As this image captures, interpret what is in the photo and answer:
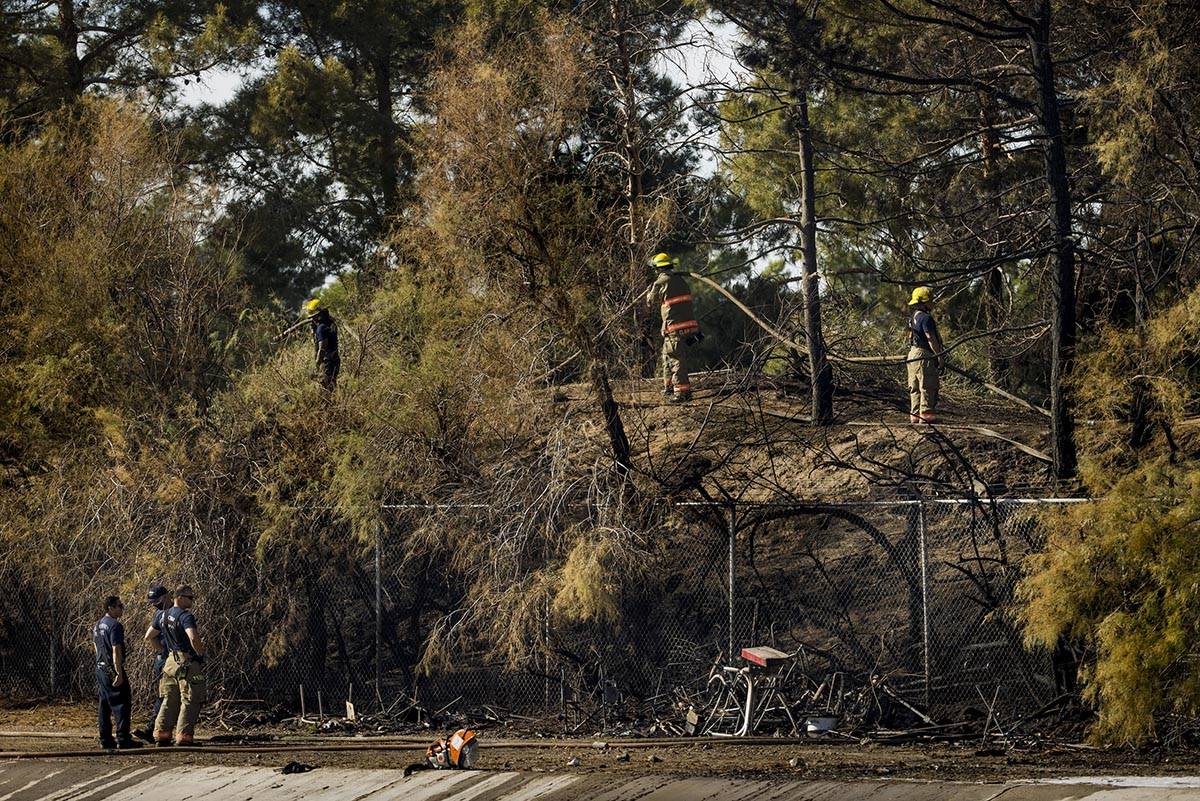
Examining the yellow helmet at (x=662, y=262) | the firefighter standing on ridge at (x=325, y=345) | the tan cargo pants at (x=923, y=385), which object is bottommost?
the tan cargo pants at (x=923, y=385)

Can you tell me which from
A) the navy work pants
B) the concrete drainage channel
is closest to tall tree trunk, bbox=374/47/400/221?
the navy work pants

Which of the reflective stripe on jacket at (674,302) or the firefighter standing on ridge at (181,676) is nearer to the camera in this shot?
the firefighter standing on ridge at (181,676)

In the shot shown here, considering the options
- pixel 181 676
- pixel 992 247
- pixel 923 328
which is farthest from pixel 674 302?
pixel 181 676

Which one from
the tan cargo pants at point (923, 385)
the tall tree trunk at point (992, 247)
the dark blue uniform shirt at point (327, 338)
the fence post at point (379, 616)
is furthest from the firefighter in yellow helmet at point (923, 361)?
the dark blue uniform shirt at point (327, 338)

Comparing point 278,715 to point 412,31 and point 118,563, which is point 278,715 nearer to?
point 118,563

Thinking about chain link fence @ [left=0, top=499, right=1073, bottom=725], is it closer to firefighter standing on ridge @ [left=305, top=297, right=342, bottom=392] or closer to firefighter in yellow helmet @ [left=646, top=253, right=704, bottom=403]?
firefighter standing on ridge @ [left=305, top=297, right=342, bottom=392]

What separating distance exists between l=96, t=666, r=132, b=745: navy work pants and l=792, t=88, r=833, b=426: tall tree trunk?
29.9 ft

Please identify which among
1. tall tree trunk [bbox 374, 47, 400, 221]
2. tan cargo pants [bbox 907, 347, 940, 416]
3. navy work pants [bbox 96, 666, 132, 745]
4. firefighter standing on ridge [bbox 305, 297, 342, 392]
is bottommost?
navy work pants [bbox 96, 666, 132, 745]

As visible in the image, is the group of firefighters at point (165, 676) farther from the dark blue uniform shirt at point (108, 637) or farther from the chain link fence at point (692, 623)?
the chain link fence at point (692, 623)

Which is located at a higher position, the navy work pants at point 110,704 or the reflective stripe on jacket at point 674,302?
the reflective stripe on jacket at point 674,302

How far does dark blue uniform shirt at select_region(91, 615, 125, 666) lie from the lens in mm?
15016

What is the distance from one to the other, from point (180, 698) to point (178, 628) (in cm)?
78

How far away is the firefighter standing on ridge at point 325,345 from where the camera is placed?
18.8 meters

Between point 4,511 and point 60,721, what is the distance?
287 centimetres
